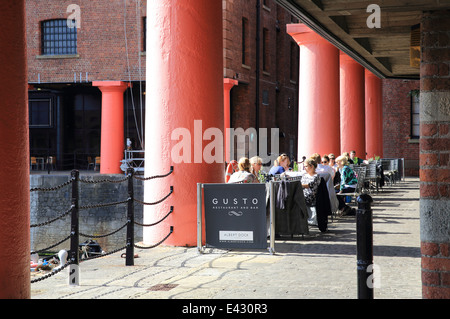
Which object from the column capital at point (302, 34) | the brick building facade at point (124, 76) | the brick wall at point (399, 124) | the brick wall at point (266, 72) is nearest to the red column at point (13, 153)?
the column capital at point (302, 34)

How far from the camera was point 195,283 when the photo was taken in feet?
22.5

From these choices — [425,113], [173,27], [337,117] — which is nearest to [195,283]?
[425,113]

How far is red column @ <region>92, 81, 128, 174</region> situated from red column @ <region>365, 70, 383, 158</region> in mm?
10196

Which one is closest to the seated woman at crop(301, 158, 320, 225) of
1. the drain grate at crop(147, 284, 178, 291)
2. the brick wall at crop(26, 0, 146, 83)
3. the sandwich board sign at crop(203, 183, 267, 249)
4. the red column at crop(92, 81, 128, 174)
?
the sandwich board sign at crop(203, 183, 267, 249)

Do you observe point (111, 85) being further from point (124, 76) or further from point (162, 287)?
point (162, 287)

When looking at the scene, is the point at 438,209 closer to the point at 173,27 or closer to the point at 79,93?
the point at 173,27

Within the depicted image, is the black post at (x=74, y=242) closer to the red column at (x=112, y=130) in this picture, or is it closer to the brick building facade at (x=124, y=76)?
the brick building facade at (x=124, y=76)

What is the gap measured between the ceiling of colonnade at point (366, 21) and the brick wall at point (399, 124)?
2375 centimetres

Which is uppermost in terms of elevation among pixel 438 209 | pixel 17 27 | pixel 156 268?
pixel 17 27

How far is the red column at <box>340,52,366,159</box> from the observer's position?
22.5m

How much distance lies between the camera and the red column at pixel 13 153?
13.7ft

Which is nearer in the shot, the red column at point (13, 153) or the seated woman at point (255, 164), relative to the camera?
the red column at point (13, 153)

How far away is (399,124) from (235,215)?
2626 centimetres
